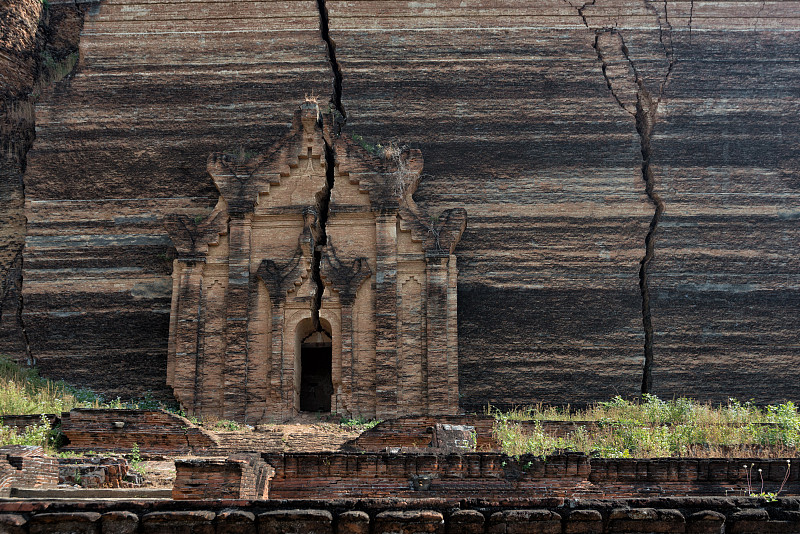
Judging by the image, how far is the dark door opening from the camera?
18.5 meters

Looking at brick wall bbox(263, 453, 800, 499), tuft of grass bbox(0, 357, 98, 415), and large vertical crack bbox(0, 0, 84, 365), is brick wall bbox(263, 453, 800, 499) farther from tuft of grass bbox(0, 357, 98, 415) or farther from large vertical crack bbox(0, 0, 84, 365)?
large vertical crack bbox(0, 0, 84, 365)

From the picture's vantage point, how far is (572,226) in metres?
18.8

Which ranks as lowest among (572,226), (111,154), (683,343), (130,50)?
(683,343)

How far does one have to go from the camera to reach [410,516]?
6035 millimetres

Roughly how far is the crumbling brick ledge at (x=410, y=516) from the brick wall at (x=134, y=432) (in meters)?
7.99

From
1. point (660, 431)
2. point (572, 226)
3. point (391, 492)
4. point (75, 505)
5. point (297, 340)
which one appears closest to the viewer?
point (75, 505)

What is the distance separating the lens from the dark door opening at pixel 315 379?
60.6 feet

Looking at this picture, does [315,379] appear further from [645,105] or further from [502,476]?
[645,105]

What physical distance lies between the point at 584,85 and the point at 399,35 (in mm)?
4638

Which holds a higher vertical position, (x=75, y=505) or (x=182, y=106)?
(x=182, y=106)

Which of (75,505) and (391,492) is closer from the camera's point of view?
(75,505)

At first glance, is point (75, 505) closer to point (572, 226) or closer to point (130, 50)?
point (572, 226)

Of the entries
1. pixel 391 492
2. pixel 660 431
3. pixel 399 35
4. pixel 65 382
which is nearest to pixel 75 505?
pixel 391 492

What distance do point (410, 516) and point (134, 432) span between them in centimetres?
938
